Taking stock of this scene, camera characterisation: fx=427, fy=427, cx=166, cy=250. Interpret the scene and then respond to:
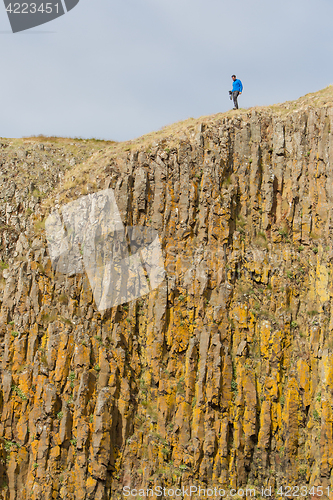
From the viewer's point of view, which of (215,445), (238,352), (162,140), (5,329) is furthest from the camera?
(162,140)

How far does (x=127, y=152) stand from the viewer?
20.0 meters

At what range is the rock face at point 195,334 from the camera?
1486 cm

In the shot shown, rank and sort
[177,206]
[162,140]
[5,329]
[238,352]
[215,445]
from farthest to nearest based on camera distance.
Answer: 1. [162,140]
2. [177,206]
3. [5,329]
4. [238,352]
5. [215,445]

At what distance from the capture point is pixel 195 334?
640 inches

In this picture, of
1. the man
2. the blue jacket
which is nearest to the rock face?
the man

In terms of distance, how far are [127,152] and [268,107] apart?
7.03 meters

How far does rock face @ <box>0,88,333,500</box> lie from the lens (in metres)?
14.9

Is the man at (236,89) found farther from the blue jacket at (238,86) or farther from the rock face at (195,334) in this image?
the rock face at (195,334)

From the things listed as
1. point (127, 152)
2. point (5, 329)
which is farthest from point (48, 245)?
point (127, 152)

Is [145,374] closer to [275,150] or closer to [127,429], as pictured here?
[127,429]

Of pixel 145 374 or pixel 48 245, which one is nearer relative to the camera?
pixel 145 374

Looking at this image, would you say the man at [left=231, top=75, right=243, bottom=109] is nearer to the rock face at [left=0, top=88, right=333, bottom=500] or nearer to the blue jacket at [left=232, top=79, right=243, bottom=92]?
the blue jacket at [left=232, top=79, right=243, bottom=92]

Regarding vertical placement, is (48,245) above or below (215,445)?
above

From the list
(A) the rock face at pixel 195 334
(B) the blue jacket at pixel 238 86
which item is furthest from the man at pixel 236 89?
(A) the rock face at pixel 195 334
